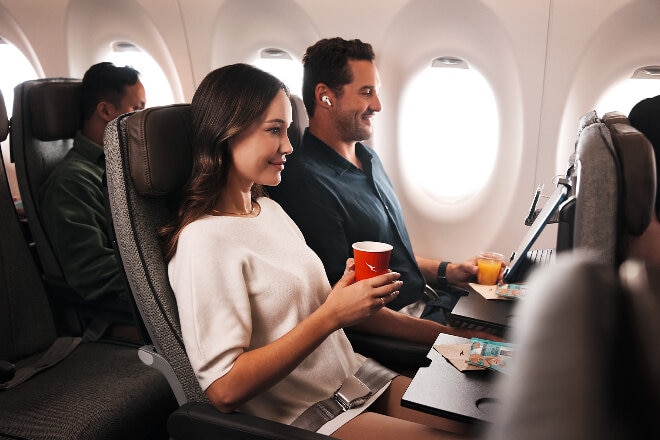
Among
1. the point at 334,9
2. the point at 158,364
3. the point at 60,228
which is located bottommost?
the point at 158,364

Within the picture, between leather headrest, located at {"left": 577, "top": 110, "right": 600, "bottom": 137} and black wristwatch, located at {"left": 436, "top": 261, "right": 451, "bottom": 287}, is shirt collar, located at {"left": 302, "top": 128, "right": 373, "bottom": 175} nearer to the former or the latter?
black wristwatch, located at {"left": 436, "top": 261, "right": 451, "bottom": 287}

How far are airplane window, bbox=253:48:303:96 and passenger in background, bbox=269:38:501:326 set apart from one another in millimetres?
1125

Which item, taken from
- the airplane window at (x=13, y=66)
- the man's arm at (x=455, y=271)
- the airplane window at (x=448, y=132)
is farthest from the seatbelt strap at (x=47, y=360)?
the airplane window at (x=13, y=66)

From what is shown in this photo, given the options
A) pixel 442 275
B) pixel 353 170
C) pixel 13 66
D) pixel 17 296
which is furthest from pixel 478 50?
pixel 13 66

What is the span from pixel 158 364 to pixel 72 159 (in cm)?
135

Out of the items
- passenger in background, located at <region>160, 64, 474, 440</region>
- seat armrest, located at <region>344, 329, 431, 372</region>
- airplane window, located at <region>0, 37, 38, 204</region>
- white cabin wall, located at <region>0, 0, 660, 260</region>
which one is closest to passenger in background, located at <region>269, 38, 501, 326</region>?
seat armrest, located at <region>344, 329, 431, 372</region>

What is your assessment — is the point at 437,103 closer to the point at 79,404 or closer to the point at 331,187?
the point at 331,187

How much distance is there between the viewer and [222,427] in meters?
1.16

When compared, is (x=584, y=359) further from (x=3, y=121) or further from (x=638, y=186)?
(x=3, y=121)

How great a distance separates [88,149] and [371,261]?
164 centimetres

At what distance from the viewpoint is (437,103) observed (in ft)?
10.3

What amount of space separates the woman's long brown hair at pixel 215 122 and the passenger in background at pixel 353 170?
549 mm

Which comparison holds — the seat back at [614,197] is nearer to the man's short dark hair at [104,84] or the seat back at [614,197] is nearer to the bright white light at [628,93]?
the bright white light at [628,93]

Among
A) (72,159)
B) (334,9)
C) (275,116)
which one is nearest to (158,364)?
(275,116)
